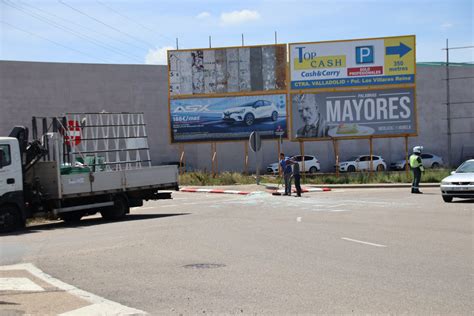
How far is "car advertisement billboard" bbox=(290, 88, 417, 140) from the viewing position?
3800 centimetres

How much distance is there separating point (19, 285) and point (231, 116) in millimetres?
29833

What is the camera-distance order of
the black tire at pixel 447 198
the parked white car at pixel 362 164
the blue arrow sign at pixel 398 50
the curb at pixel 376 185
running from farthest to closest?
the parked white car at pixel 362 164
the blue arrow sign at pixel 398 50
the curb at pixel 376 185
the black tire at pixel 447 198

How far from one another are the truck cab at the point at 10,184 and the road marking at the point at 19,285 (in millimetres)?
7727

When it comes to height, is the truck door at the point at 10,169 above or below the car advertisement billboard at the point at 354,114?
below

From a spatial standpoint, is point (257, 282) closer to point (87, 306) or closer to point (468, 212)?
point (87, 306)

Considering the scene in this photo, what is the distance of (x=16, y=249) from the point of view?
13.3m

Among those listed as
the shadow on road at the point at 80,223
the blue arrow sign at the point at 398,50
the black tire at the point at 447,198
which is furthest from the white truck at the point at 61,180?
the blue arrow sign at the point at 398,50

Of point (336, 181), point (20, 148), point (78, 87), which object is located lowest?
point (336, 181)

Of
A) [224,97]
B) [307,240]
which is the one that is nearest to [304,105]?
[224,97]

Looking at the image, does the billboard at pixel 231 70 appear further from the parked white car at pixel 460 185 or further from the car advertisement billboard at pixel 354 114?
the parked white car at pixel 460 185

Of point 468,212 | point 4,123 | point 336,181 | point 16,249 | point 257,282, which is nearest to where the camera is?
point 257,282

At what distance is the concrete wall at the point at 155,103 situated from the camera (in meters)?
49.6

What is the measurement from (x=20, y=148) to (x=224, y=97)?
21.5 meters

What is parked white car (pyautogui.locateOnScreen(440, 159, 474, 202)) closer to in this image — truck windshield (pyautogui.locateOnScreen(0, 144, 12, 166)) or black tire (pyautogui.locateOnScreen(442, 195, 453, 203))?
black tire (pyautogui.locateOnScreen(442, 195, 453, 203))
